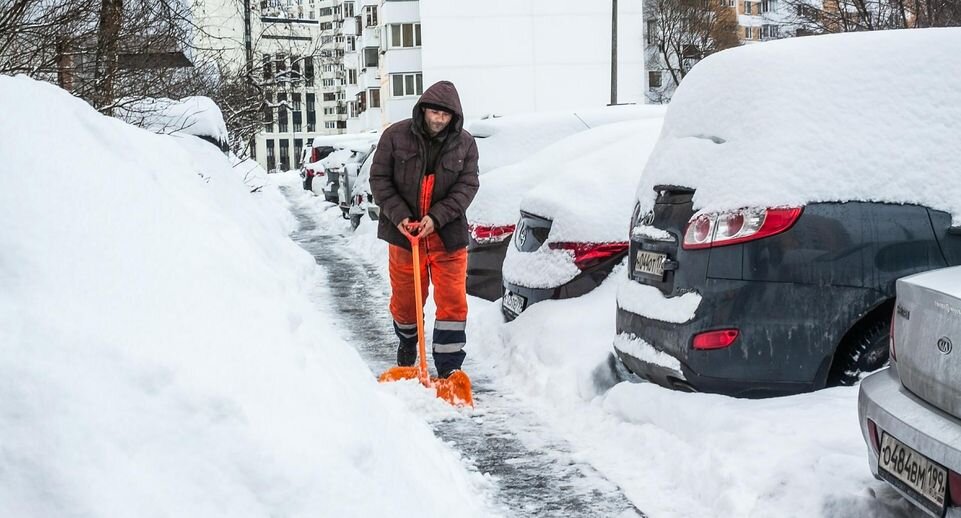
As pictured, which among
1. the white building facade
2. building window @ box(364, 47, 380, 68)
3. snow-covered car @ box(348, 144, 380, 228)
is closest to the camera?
snow-covered car @ box(348, 144, 380, 228)

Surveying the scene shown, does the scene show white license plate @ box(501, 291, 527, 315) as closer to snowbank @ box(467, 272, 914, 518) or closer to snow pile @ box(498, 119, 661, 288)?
snow pile @ box(498, 119, 661, 288)

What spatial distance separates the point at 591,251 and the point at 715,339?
7.11 feet

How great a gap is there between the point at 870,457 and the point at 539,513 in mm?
1270

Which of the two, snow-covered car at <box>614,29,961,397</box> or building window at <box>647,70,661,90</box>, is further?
building window at <box>647,70,661,90</box>

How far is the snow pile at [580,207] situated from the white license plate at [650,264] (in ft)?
4.87

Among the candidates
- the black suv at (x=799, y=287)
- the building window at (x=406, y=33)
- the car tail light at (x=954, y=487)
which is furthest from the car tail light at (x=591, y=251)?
the building window at (x=406, y=33)

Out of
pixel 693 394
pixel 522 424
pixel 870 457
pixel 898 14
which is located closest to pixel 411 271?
pixel 522 424

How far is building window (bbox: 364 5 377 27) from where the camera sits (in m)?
64.4

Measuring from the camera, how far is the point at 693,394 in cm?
485

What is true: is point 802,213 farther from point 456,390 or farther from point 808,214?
point 456,390

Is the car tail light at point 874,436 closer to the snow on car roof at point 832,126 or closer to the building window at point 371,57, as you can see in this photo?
the snow on car roof at point 832,126

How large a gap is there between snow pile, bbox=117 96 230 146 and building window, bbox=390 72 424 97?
38448mm

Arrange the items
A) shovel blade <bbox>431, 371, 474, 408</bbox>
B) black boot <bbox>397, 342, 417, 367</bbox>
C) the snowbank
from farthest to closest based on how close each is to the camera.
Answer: black boot <bbox>397, 342, 417, 367</bbox>, shovel blade <bbox>431, 371, 474, 408</bbox>, the snowbank

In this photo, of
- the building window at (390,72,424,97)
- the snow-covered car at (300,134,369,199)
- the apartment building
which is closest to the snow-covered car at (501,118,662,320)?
the snow-covered car at (300,134,369,199)
